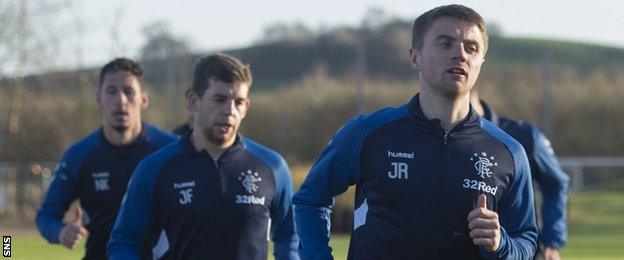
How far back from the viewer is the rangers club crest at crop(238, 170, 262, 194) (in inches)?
306

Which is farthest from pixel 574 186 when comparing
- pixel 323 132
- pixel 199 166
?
pixel 199 166

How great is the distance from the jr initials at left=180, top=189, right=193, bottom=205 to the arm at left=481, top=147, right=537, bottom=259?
88.5 inches

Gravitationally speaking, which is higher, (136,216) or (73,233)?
(136,216)

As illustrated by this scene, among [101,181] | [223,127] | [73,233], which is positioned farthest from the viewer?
[101,181]

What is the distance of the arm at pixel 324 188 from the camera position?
594cm

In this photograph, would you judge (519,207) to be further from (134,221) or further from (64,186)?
(64,186)

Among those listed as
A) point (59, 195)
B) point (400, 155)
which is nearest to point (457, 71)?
point (400, 155)

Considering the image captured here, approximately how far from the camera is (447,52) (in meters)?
5.69

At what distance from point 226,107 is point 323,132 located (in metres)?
43.1

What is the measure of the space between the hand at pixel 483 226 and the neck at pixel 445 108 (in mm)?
563

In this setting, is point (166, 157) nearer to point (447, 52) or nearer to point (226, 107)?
point (226, 107)

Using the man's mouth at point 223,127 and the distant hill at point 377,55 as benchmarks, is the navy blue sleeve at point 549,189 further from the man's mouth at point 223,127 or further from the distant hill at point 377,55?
the distant hill at point 377,55

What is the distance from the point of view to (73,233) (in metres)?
8.80

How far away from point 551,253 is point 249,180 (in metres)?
3.06
